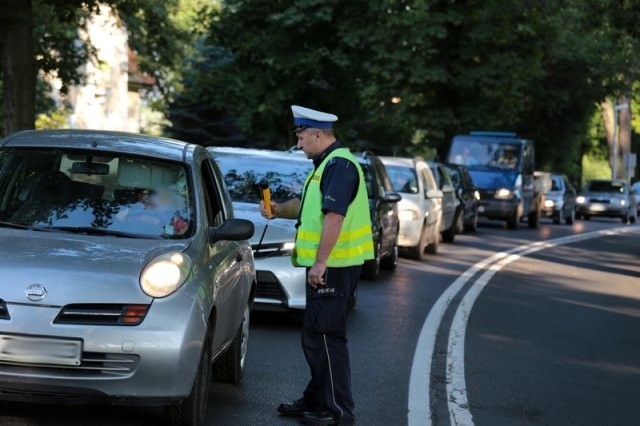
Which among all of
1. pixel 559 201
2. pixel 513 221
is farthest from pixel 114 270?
pixel 559 201

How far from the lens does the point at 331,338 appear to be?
23.0 feet

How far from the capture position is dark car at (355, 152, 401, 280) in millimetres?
16250

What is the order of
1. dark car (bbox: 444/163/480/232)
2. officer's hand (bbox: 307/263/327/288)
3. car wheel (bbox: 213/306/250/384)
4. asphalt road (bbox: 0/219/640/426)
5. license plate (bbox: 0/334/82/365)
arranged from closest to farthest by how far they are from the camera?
license plate (bbox: 0/334/82/365)
officer's hand (bbox: 307/263/327/288)
asphalt road (bbox: 0/219/640/426)
car wheel (bbox: 213/306/250/384)
dark car (bbox: 444/163/480/232)

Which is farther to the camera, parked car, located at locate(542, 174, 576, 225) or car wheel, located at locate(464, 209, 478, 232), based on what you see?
parked car, located at locate(542, 174, 576, 225)

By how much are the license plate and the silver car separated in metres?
3.72

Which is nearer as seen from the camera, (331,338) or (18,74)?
(331,338)

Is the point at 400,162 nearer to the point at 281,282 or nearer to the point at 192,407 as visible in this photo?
the point at 281,282

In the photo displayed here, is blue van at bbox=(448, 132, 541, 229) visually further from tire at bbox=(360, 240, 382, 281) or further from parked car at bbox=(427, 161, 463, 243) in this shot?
tire at bbox=(360, 240, 382, 281)

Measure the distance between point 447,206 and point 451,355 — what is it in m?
15.4

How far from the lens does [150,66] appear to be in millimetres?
31469

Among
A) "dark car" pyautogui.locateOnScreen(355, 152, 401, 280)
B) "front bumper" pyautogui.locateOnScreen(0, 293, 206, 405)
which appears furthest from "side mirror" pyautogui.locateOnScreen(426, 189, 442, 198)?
"front bumper" pyautogui.locateOnScreen(0, 293, 206, 405)

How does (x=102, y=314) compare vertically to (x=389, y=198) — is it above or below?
below

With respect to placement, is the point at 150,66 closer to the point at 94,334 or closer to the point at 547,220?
the point at 547,220

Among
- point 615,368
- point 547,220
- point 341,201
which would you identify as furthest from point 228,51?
point 341,201
